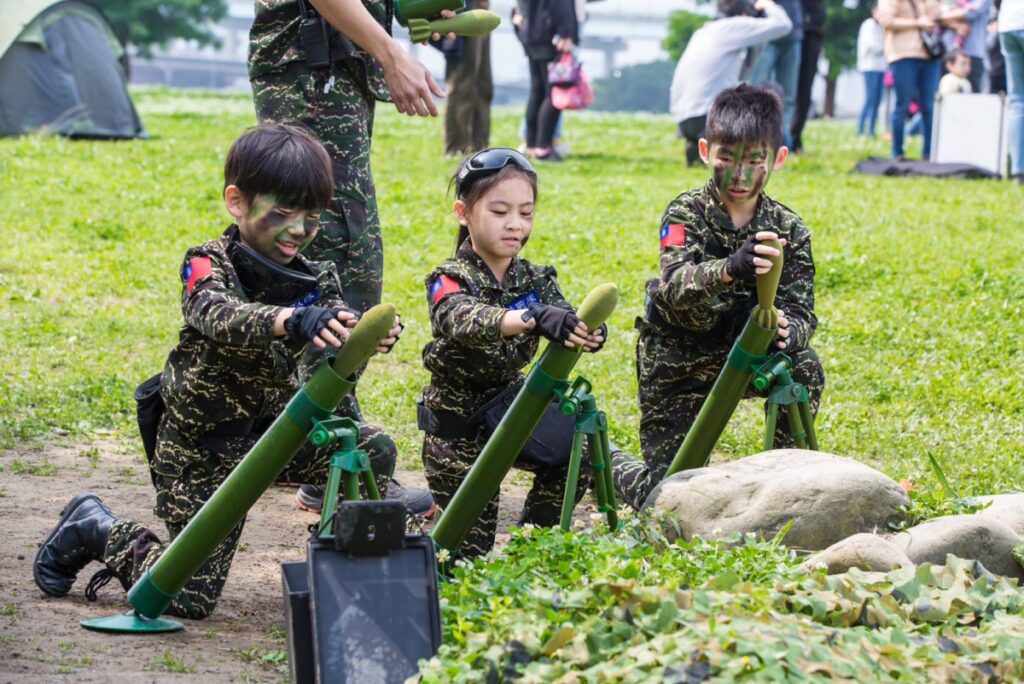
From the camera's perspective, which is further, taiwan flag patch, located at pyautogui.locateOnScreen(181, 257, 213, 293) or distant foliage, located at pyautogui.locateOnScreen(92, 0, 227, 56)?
distant foliage, located at pyautogui.locateOnScreen(92, 0, 227, 56)

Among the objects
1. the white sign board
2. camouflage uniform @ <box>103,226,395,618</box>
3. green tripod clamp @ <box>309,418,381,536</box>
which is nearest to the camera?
green tripod clamp @ <box>309,418,381,536</box>

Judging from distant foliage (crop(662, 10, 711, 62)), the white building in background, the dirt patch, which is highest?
the dirt patch

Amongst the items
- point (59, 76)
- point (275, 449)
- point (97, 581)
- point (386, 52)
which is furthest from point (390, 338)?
point (59, 76)

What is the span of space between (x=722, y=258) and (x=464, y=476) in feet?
3.98

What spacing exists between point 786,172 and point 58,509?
997 cm

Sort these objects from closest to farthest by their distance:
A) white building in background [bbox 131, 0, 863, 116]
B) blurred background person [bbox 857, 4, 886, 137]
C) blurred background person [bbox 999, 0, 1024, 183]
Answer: blurred background person [bbox 999, 0, 1024, 183], blurred background person [bbox 857, 4, 886, 137], white building in background [bbox 131, 0, 863, 116]

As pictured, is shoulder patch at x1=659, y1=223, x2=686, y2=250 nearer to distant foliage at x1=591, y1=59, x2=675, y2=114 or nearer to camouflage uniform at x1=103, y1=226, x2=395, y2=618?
camouflage uniform at x1=103, y1=226, x2=395, y2=618

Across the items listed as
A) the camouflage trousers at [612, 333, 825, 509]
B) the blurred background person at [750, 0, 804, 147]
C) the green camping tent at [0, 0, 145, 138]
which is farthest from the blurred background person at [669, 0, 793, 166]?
the camouflage trousers at [612, 333, 825, 509]

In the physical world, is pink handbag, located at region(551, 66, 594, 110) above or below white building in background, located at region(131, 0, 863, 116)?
above

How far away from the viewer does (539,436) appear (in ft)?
16.0

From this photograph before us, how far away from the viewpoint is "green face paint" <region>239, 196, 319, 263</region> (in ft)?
14.9

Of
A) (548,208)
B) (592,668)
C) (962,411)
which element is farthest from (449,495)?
(548,208)

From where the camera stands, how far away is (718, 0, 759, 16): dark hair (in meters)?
14.8

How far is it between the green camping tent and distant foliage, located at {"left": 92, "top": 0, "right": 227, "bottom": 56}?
2931 centimetres
